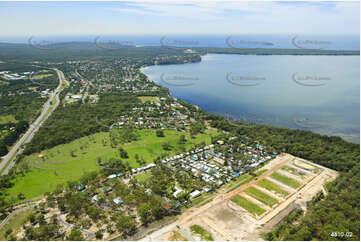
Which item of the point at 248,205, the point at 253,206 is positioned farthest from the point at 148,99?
the point at 253,206

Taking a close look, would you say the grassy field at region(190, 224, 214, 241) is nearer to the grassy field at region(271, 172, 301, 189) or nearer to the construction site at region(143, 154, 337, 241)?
the construction site at region(143, 154, 337, 241)

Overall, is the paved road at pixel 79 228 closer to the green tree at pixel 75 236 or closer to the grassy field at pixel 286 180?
the green tree at pixel 75 236

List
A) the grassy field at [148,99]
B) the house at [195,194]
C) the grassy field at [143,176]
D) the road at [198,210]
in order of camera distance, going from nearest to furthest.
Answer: the road at [198,210]
the house at [195,194]
the grassy field at [143,176]
the grassy field at [148,99]

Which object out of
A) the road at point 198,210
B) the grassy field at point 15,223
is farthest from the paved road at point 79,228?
the road at point 198,210

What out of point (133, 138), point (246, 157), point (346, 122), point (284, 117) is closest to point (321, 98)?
point (346, 122)

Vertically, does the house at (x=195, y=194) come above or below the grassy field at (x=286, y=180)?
below

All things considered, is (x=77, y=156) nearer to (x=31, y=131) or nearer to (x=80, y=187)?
(x=80, y=187)

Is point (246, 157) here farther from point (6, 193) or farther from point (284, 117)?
point (6, 193)
